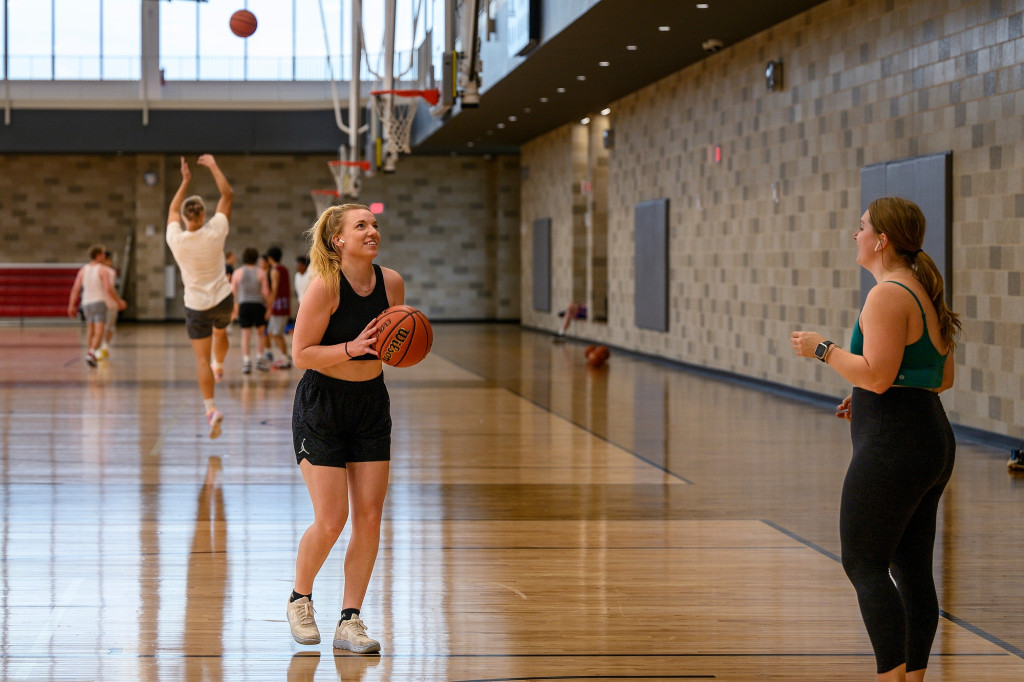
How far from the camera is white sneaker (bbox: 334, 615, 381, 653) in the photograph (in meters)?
4.04

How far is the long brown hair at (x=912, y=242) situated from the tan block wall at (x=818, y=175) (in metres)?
6.09

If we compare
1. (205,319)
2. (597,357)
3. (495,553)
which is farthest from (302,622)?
(597,357)

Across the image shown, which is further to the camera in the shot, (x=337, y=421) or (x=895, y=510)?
(x=337, y=421)

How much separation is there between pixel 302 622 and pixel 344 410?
79 centimetres

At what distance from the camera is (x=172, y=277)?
29.7 meters

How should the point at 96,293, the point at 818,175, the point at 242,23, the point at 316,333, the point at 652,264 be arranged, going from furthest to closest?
the point at 652,264 → the point at 96,293 → the point at 242,23 → the point at 818,175 → the point at 316,333

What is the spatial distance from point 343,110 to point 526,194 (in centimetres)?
477

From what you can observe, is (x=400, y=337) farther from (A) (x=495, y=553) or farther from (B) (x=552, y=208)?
(B) (x=552, y=208)

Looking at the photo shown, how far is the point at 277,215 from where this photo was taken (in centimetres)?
3066

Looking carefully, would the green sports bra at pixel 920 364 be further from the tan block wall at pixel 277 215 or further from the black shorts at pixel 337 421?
the tan block wall at pixel 277 215

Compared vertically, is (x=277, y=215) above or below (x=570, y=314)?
above

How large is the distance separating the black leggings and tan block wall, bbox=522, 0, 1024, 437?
6121mm

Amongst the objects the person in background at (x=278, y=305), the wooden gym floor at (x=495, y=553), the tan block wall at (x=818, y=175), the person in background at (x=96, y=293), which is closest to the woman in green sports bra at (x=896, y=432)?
the wooden gym floor at (x=495, y=553)

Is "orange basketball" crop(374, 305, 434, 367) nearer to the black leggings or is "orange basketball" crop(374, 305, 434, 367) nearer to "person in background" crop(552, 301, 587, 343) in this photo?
the black leggings
